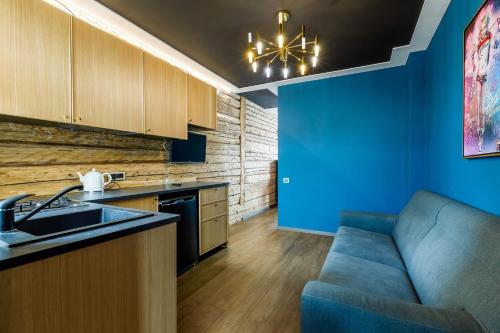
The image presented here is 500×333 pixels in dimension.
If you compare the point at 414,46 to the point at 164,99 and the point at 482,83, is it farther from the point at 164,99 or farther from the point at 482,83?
the point at 164,99

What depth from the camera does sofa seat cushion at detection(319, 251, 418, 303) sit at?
1.42 meters

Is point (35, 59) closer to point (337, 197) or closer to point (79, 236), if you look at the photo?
point (79, 236)

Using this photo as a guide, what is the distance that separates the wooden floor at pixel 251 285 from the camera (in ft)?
5.83

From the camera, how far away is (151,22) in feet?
7.93

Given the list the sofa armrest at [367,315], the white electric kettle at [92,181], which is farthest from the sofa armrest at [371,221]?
the white electric kettle at [92,181]

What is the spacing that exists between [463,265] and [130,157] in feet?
9.59

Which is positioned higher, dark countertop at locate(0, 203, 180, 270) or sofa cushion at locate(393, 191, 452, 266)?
dark countertop at locate(0, 203, 180, 270)

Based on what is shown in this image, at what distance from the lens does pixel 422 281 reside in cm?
139

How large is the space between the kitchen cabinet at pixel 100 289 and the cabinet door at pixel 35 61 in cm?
132

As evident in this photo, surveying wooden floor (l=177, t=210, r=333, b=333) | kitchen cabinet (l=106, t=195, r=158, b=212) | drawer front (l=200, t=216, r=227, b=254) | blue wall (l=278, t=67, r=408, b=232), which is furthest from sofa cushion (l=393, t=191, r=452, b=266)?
kitchen cabinet (l=106, t=195, r=158, b=212)

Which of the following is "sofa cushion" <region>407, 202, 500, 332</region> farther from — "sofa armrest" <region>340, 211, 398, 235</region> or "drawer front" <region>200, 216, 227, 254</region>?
"drawer front" <region>200, 216, 227, 254</region>

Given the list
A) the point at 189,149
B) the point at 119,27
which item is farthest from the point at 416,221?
the point at 119,27

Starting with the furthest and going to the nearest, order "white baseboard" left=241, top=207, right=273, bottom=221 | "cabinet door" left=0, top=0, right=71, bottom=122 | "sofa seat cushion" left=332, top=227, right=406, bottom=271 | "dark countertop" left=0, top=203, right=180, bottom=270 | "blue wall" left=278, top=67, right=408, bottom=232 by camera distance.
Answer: "white baseboard" left=241, top=207, right=273, bottom=221
"blue wall" left=278, top=67, right=408, bottom=232
"sofa seat cushion" left=332, top=227, right=406, bottom=271
"cabinet door" left=0, top=0, right=71, bottom=122
"dark countertop" left=0, top=203, right=180, bottom=270

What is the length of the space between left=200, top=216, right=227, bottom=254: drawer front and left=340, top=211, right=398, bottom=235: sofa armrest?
1584mm
